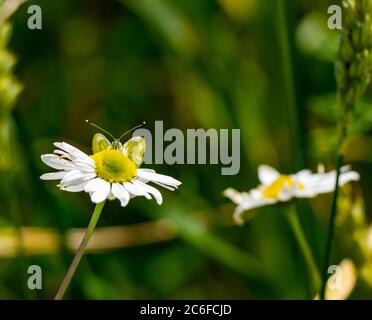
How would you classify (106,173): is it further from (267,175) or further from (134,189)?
(267,175)

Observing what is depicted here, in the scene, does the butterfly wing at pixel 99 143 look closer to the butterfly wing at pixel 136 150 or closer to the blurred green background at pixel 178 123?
the butterfly wing at pixel 136 150

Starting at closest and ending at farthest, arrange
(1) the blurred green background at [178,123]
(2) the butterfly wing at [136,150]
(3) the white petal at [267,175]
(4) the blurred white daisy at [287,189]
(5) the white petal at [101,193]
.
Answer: (5) the white petal at [101,193] < (2) the butterfly wing at [136,150] < (4) the blurred white daisy at [287,189] < (3) the white petal at [267,175] < (1) the blurred green background at [178,123]

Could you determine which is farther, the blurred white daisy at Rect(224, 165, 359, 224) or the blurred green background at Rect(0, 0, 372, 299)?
the blurred green background at Rect(0, 0, 372, 299)

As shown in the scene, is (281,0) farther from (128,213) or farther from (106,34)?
(106,34)

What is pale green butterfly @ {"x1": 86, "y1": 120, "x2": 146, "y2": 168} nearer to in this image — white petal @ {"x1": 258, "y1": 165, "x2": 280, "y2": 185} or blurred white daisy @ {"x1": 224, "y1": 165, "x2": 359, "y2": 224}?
blurred white daisy @ {"x1": 224, "y1": 165, "x2": 359, "y2": 224}

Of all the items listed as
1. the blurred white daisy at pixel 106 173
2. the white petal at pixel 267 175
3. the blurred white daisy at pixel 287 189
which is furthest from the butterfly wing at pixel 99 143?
the white petal at pixel 267 175

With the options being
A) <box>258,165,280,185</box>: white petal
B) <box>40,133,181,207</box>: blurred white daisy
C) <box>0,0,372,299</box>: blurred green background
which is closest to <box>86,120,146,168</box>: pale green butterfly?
<box>40,133,181,207</box>: blurred white daisy

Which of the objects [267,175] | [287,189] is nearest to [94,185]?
[287,189]

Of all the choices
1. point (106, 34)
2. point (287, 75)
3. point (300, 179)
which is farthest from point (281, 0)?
point (106, 34)
